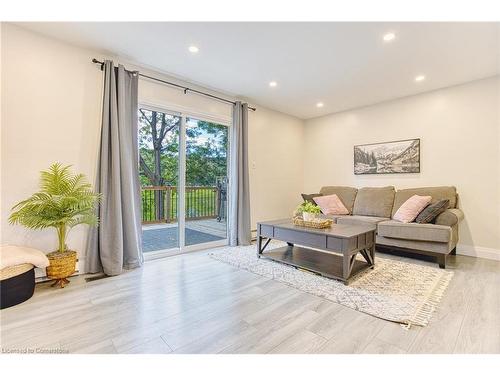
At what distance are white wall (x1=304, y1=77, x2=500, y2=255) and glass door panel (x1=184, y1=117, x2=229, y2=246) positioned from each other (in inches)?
102

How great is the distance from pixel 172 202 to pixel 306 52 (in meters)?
2.72

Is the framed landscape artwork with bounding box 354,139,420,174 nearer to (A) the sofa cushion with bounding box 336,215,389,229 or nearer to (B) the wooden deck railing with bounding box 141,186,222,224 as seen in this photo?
(A) the sofa cushion with bounding box 336,215,389,229

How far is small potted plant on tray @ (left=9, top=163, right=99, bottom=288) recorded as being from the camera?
7.63 feet

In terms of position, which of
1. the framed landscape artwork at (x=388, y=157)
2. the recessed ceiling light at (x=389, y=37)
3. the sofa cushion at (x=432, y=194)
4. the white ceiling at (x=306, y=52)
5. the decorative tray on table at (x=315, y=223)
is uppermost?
the white ceiling at (x=306, y=52)

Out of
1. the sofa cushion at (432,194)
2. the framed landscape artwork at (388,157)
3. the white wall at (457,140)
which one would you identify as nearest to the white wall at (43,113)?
the framed landscape artwork at (388,157)

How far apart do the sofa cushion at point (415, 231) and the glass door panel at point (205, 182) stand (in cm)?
252

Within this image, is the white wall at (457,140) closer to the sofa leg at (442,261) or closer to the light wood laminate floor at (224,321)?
the sofa leg at (442,261)

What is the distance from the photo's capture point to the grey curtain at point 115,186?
2.83 metres

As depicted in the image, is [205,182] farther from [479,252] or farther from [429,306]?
[479,252]

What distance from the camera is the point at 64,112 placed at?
2.71 m

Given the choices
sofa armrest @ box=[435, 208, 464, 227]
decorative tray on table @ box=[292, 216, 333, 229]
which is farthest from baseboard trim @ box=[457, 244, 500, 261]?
decorative tray on table @ box=[292, 216, 333, 229]
